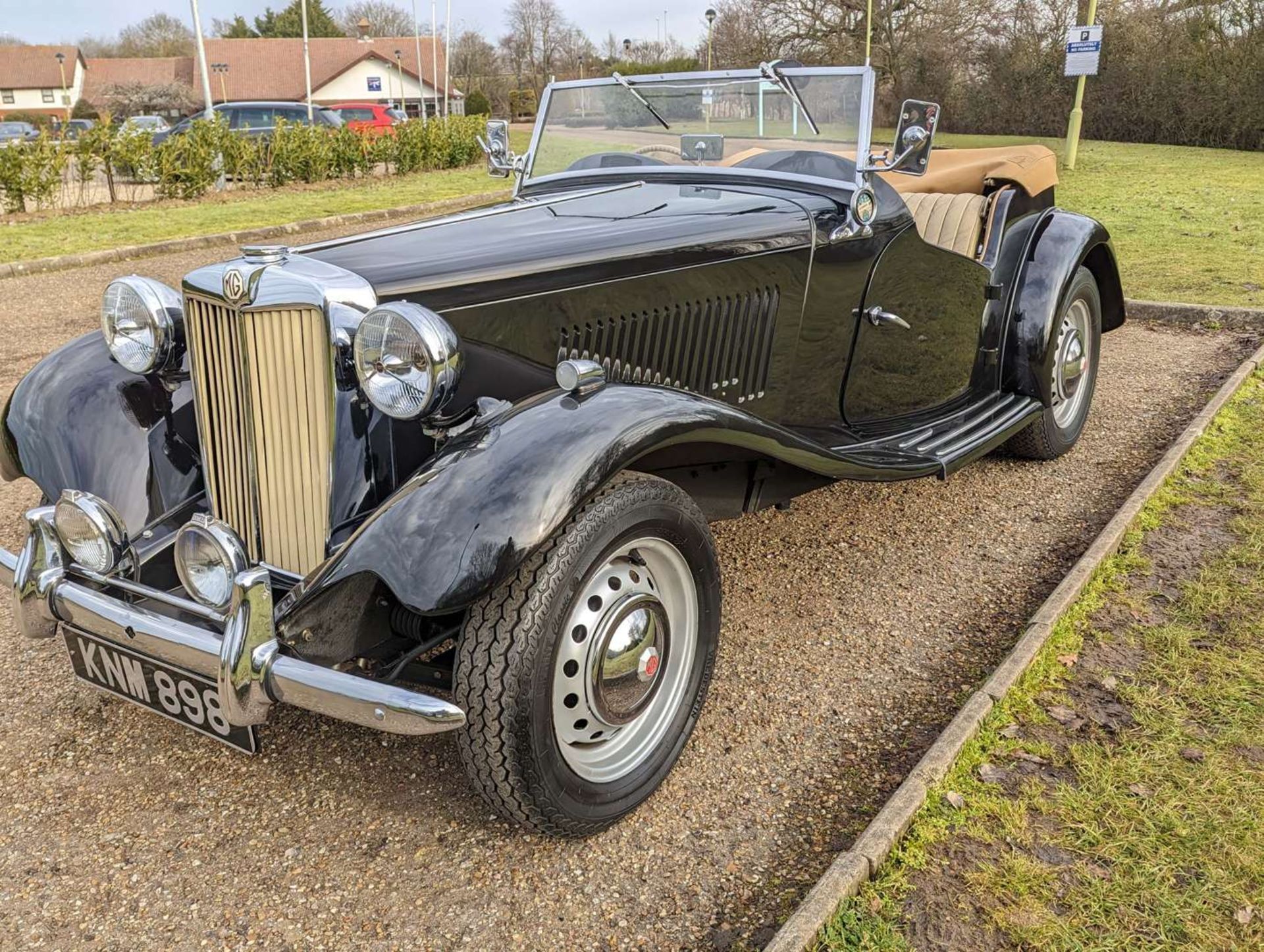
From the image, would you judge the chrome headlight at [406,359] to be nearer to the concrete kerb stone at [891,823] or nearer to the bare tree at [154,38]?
the concrete kerb stone at [891,823]

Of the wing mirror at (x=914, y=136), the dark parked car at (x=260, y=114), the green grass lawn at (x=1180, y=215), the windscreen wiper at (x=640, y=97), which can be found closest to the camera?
the wing mirror at (x=914, y=136)

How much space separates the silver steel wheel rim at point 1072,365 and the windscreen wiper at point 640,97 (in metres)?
2.11

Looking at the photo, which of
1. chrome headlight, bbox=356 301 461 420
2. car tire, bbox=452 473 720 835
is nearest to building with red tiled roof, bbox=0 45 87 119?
chrome headlight, bbox=356 301 461 420

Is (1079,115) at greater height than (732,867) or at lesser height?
greater

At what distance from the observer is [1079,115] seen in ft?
54.0

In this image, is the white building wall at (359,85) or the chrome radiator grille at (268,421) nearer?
the chrome radiator grille at (268,421)

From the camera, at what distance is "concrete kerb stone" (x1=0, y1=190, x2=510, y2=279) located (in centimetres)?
977

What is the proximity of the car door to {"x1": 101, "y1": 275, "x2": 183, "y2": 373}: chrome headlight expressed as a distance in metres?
2.35

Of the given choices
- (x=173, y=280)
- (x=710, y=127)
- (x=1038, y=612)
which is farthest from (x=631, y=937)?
(x=173, y=280)

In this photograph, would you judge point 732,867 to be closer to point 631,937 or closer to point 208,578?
point 631,937

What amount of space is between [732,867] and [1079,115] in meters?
17.5

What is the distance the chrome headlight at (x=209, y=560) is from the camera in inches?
87.4

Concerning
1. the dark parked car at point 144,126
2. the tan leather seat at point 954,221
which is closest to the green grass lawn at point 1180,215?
the tan leather seat at point 954,221

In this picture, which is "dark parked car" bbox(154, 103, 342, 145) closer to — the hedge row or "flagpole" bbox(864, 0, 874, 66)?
the hedge row
